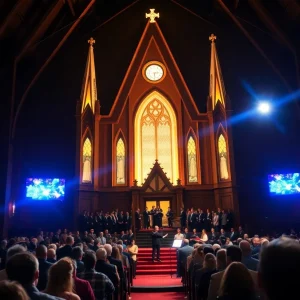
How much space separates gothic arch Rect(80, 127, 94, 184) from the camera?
755 inches

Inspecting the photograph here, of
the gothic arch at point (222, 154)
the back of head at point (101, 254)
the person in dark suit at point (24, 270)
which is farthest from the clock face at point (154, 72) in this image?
the person in dark suit at point (24, 270)

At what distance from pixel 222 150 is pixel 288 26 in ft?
24.9

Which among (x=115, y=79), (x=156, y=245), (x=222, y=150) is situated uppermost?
(x=115, y=79)

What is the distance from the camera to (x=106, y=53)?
22234 millimetres

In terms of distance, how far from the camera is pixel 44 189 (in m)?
17.9

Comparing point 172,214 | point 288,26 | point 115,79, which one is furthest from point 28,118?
point 288,26

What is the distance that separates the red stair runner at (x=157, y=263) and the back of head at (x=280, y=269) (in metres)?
11.2

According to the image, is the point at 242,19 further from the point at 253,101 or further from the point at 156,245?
the point at 156,245

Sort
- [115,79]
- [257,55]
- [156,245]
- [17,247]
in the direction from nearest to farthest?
[17,247] → [156,245] → [257,55] → [115,79]

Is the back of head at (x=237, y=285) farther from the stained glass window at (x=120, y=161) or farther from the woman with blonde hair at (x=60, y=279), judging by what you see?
the stained glass window at (x=120, y=161)

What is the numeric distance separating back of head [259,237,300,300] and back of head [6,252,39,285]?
5.34 ft

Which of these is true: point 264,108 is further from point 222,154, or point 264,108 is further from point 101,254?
point 101,254

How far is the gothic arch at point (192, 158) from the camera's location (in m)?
20.3

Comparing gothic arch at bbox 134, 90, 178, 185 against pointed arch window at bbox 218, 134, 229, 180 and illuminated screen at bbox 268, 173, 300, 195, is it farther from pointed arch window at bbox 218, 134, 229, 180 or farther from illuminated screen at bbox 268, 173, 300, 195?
illuminated screen at bbox 268, 173, 300, 195
